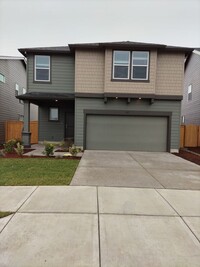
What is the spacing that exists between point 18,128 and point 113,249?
14.4m

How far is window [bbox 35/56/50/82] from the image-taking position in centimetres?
1274

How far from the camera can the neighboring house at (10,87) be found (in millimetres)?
15398

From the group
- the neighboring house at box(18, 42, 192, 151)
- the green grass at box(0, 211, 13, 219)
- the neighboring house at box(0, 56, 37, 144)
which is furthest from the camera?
the neighboring house at box(0, 56, 37, 144)

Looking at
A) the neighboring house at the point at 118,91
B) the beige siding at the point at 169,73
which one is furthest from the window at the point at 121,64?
the beige siding at the point at 169,73

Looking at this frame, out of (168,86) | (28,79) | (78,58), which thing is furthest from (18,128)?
(168,86)

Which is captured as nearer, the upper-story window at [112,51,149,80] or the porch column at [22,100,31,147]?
the upper-story window at [112,51,149,80]

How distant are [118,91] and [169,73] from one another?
3378 mm

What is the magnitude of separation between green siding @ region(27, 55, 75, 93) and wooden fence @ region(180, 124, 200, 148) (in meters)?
9.57

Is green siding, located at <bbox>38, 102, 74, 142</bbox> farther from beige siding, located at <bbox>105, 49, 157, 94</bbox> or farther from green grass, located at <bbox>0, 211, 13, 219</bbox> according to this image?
green grass, located at <bbox>0, 211, 13, 219</bbox>

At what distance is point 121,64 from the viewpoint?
1156cm

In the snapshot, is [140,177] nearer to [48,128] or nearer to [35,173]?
[35,173]

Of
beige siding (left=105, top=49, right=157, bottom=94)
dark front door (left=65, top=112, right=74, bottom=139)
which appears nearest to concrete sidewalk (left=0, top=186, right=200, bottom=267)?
beige siding (left=105, top=49, right=157, bottom=94)

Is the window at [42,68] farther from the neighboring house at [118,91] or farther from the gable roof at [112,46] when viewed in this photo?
the gable roof at [112,46]

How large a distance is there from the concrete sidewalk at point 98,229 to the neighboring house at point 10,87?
498 inches
